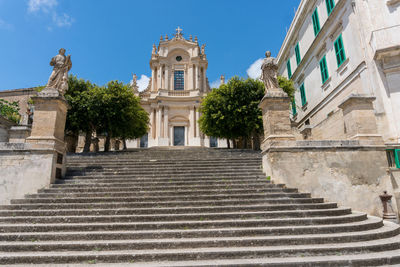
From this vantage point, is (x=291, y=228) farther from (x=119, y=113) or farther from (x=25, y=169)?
(x=119, y=113)

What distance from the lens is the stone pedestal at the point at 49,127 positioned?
7672 mm

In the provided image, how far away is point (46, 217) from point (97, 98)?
37.6ft

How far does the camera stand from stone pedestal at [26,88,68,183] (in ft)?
25.2

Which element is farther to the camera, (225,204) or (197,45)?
(197,45)

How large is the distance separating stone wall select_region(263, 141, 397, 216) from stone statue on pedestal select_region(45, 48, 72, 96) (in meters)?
7.82

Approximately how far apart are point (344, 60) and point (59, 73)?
1348cm

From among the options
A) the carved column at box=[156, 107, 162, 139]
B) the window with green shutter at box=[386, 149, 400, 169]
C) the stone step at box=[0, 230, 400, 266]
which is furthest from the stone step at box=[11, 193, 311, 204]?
the carved column at box=[156, 107, 162, 139]

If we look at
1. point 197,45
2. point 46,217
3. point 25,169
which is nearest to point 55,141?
point 25,169

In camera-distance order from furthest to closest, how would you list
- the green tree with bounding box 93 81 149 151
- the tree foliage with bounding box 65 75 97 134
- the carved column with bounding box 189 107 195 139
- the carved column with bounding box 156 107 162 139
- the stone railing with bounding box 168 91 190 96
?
the stone railing with bounding box 168 91 190 96
the carved column with bounding box 189 107 195 139
the carved column with bounding box 156 107 162 139
the green tree with bounding box 93 81 149 151
the tree foliage with bounding box 65 75 97 134

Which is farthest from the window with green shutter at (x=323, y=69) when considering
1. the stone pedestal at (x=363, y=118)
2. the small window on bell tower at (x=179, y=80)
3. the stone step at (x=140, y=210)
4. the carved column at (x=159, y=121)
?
the small window on bell tower at (x=179, y=80)

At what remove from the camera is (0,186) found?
7199 millimetres

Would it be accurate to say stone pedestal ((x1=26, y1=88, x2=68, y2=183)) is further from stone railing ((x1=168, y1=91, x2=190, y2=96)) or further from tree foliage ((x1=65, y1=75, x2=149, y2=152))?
stone railing ((x1=168, y1=91, x2=190, y2=96))

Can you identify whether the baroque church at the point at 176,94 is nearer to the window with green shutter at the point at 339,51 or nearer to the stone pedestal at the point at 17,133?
the window with green shutter at the point at 339,51

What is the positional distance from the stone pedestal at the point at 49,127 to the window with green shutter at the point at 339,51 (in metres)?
13.7
